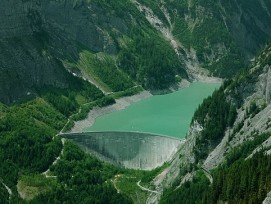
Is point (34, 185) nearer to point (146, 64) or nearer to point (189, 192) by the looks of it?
point (189, 192)

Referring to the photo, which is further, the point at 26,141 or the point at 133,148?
the point at 133,148

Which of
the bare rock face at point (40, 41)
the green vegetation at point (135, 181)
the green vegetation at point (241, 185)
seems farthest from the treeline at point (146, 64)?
the green vegetation at point (241, 185)

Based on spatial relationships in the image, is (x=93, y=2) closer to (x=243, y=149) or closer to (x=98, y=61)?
(x=98, y=61)

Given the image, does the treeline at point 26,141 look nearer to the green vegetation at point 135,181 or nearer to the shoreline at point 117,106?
the shoreline at point 117,106

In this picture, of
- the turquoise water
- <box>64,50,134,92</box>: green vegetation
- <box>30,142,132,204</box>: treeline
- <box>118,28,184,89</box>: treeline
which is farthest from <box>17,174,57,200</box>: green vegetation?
<box>118,28,184,89</box>: treeline

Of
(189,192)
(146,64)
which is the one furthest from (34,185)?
(146,64)

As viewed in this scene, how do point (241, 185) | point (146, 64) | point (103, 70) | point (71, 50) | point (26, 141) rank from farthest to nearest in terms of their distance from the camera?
point (146, 64) < point (103, 70) < point (71, 50) < point (26, 141) < point (241, 185)
